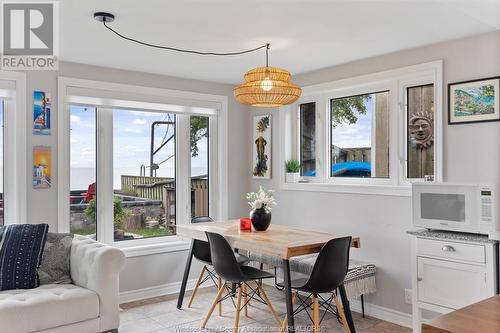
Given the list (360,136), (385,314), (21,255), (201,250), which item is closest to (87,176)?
(21,255)

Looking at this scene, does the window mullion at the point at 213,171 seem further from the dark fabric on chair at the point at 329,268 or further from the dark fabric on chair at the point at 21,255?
the dark fabric on chair at the point at 329,268

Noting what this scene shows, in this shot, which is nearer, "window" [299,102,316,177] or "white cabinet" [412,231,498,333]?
"white cabinet" [412,231,498,333]

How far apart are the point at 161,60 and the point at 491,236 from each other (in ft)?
10.2

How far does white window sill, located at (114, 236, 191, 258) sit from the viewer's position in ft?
15.1

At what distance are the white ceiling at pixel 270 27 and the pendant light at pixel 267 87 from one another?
11.3 inches

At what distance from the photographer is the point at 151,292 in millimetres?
4707

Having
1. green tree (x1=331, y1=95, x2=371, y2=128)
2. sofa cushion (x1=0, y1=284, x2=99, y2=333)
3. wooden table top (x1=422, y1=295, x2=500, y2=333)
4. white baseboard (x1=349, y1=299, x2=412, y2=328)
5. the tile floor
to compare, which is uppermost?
green tree (x1=331, y1=95, x2=371, y2=128)

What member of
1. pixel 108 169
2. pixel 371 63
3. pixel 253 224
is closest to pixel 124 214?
pixel 108 169

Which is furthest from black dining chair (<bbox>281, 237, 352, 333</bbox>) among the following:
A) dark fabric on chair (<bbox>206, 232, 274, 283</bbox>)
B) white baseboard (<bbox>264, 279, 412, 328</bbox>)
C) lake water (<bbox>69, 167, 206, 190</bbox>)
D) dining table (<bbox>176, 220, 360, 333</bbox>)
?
lake water (<bbox>69, 167, 206, 190</bbox>)

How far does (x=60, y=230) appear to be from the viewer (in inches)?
162

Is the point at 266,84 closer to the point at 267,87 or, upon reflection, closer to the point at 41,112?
the point at 267,87

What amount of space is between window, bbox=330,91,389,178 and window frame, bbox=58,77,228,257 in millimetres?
1423

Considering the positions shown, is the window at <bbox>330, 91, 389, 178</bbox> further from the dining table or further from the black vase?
the black vase

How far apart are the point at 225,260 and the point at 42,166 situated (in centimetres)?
194
